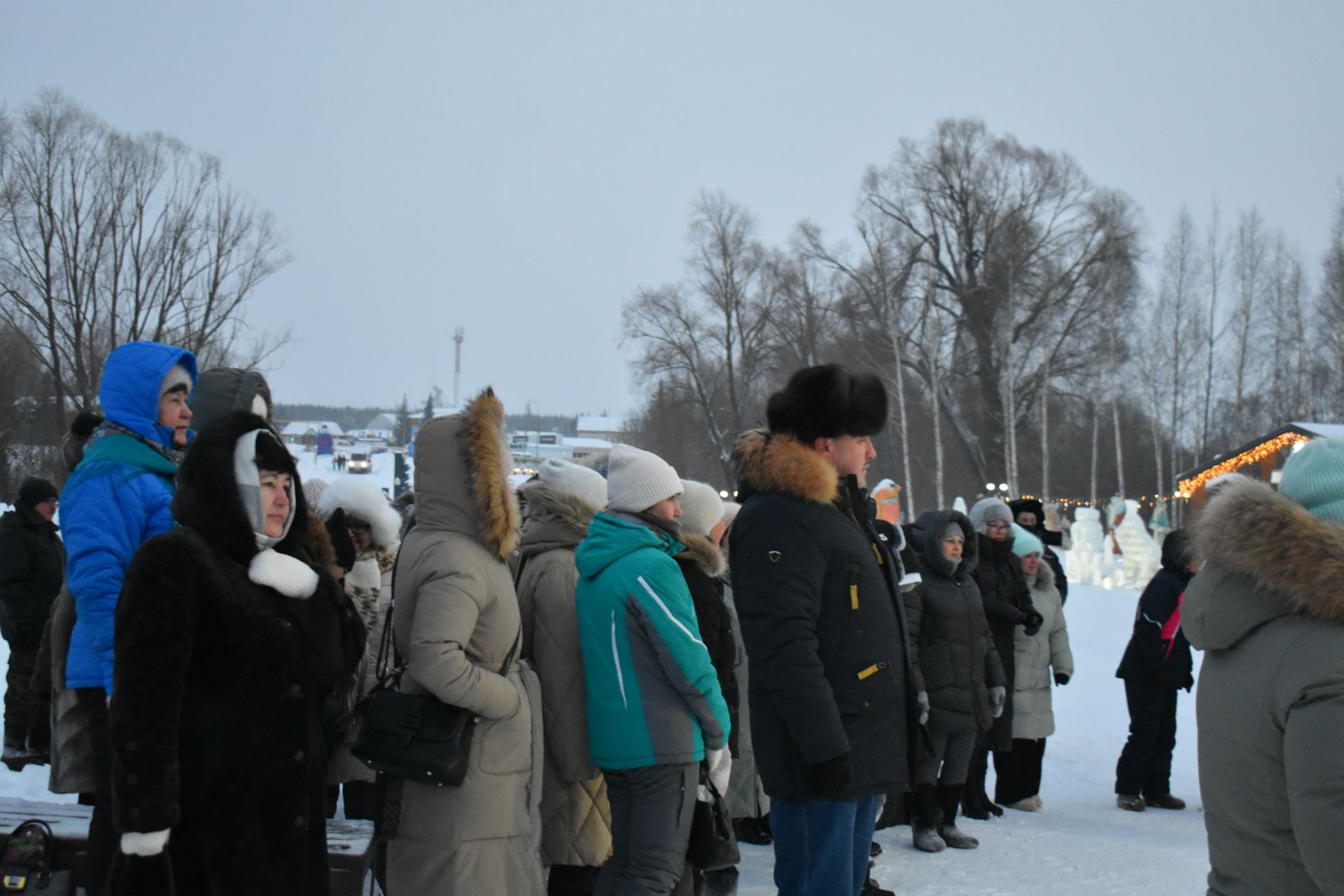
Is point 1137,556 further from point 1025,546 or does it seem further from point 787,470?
point 787,470

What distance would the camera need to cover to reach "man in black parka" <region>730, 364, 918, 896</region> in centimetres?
347

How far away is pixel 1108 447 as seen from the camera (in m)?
54.5

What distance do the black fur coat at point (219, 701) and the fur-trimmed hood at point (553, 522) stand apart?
1.45 m

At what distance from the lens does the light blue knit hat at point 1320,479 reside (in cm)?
248

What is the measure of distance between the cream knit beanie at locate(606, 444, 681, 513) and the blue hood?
153cm

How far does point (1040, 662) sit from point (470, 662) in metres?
5.24

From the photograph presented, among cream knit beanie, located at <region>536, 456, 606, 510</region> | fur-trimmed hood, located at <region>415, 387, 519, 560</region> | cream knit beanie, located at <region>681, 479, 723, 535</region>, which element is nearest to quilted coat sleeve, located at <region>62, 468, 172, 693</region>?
fur-trimmed hood, located at <region>415, 387, 519, 560</region>

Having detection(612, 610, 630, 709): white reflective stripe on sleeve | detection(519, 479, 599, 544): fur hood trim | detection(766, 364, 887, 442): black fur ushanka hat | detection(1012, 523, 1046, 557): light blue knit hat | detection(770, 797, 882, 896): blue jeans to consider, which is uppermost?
detection(766, 364, 887, 442): black fur ushanka hat

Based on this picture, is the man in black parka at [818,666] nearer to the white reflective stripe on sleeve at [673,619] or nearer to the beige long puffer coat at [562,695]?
the white reflective stripe on sleeve at [673,619]

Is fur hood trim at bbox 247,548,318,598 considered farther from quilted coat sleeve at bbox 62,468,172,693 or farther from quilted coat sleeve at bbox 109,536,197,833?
quilted coat sleeve at bbox 62,468,172,693

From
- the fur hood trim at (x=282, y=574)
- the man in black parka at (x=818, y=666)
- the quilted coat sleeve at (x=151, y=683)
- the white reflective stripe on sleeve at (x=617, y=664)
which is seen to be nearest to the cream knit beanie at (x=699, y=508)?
the white reflective stripe on sleeve at (x=617, y=664)

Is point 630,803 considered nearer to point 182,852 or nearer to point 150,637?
point 182,852

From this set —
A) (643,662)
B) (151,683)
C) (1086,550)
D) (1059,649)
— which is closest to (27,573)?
(643,662)

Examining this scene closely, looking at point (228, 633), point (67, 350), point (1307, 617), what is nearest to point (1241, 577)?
point (1307, 617)
